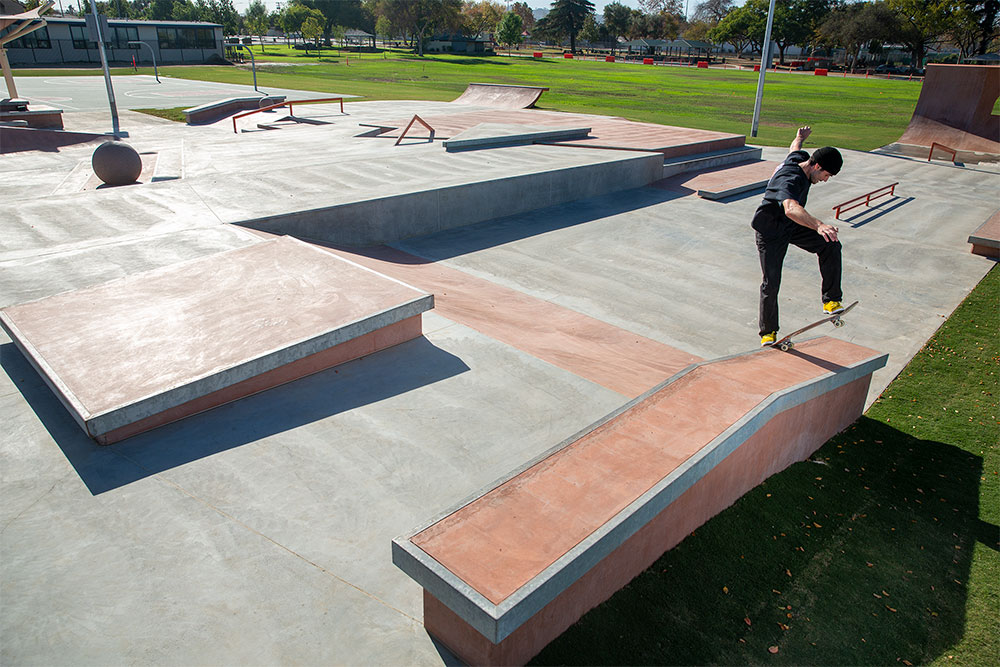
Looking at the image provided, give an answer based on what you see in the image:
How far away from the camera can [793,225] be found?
5.66 meters

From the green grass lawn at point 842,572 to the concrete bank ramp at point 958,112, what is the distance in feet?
72.5

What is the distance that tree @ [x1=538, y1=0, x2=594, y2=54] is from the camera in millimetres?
119694

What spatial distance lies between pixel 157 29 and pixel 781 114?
2086 inches

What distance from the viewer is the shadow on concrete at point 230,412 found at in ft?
14.0

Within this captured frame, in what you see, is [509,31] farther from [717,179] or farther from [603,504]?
[603,504]

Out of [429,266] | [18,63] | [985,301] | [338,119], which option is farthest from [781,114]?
[18,63]

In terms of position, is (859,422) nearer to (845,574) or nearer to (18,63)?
(845,574)

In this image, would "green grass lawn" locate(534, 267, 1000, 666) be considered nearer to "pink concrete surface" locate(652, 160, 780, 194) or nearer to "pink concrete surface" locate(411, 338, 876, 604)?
"pink concrete surface" locate(411, 338, 876, 604)

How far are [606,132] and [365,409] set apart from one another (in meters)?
16.9

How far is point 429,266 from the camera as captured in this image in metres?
9.88

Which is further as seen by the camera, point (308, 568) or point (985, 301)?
point (985, 301)

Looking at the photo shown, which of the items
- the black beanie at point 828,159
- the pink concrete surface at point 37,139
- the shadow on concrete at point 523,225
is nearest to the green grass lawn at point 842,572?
the black beanie at point 828,159

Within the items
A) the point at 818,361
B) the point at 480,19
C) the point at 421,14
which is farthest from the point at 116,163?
the point at 480,19

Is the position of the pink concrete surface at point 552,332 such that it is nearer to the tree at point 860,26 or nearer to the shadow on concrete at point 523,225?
the shadow on concrete at point 523,225
